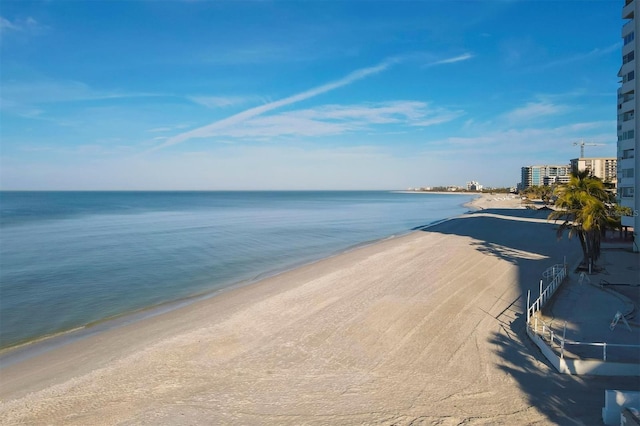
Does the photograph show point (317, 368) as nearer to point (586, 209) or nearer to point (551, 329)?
point (551, 329)

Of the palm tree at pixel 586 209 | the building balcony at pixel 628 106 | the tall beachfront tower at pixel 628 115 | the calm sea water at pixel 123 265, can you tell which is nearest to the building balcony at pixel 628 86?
the tall beachfront tower at pixel 628 115

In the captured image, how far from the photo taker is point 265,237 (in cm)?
→ 4284

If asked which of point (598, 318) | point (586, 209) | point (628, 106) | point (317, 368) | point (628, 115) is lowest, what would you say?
point (317, 368)

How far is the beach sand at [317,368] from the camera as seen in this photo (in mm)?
A: 8859

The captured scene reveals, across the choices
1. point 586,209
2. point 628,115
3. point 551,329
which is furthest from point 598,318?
point 628,115

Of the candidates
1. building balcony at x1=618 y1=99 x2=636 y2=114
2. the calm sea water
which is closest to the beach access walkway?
building balcony at x1=618 y1=99 x2=636 y2=114

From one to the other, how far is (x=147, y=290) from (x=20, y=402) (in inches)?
469

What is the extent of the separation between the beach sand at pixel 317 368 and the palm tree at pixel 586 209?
14.3 ft

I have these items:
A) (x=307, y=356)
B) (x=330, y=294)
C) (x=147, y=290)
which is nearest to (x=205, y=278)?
(x=147, y=290)

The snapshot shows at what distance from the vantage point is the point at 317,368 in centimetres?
1098

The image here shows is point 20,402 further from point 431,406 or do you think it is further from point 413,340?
point 413,340

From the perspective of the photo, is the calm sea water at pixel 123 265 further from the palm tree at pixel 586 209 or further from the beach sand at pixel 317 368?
the palm tree at pixel 586 209

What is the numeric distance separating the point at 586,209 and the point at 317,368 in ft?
54.0

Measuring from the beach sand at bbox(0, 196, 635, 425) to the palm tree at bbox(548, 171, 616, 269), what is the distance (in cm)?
437
